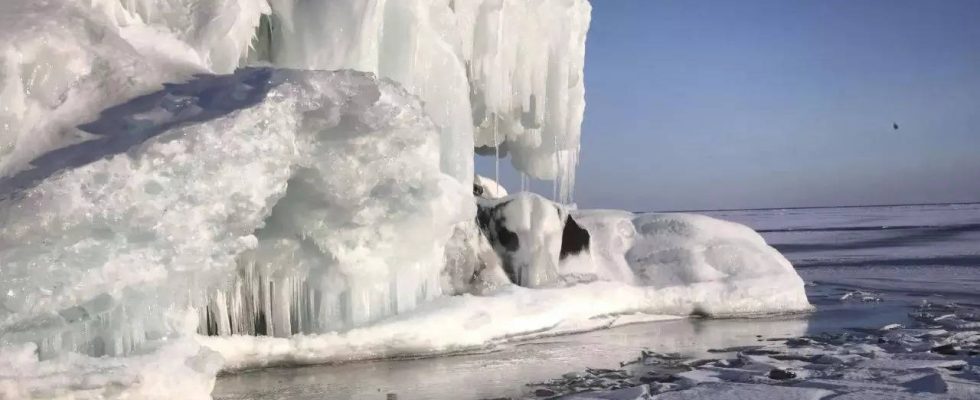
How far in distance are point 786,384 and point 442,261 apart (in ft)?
13.0

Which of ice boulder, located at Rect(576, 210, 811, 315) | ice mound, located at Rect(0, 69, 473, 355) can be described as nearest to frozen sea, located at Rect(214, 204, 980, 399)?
ice boulder, located at Rect(576, 210, 811, 315)

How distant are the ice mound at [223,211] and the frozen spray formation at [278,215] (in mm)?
15

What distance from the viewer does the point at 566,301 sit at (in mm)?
9312

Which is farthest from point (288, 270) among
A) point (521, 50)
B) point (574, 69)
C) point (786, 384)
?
point (574, 69)

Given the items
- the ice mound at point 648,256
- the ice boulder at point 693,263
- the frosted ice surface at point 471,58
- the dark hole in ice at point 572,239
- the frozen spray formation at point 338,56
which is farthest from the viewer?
the ice boulder at point 693,263

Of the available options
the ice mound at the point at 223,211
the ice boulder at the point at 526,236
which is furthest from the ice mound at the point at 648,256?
the ice mound at the point at 223,211

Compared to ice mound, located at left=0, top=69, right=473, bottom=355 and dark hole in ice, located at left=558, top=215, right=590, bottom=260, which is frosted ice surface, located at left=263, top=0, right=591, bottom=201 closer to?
dark hole in ice, located at left=558, top=215, right=590, bottom=260

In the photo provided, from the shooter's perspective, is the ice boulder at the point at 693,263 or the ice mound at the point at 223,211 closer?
the ice mound at the point at 223,211

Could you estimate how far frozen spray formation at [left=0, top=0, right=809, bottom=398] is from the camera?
14.8 feet

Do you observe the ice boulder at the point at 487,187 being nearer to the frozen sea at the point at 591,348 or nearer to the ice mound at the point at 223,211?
the frozen sea at the point at 591,348

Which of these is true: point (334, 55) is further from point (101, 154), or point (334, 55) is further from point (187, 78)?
point (101, 154)

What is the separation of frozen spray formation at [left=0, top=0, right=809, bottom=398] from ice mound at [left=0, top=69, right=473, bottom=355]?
0.01 meters

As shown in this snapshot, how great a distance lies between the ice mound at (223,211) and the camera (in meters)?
4.41

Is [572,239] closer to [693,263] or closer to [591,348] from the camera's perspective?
[693,263]
